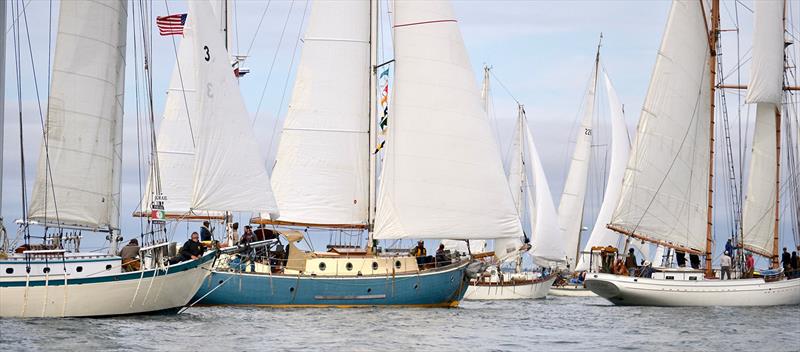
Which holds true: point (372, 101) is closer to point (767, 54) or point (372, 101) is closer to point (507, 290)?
point (767, 54)

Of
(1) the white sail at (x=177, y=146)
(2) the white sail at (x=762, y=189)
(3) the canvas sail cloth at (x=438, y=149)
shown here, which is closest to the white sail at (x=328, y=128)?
(3) the canvas sail cloth at (x=438, y=149)

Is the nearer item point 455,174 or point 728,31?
point 455,174

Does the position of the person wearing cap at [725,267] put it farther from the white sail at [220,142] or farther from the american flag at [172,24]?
the american flag at [172,24]

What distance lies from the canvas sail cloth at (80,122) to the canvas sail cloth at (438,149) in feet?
40.0

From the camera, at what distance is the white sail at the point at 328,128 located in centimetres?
5044

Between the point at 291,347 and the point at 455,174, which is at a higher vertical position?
the point at 455,174

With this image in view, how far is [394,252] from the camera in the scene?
49031mm

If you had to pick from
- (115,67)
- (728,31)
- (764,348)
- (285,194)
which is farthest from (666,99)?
(115,67)

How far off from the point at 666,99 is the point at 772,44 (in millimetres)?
5755

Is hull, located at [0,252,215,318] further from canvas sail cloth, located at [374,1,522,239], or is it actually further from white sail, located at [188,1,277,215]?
canvas sail cloth, located at [374,1,522,239]

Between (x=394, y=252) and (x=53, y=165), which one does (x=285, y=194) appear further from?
(x=53, y=165)

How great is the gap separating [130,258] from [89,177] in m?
2.63

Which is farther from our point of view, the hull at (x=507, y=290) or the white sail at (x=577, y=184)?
the white sail at (x=577, y=184)

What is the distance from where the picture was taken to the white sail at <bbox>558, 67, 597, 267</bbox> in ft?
276
